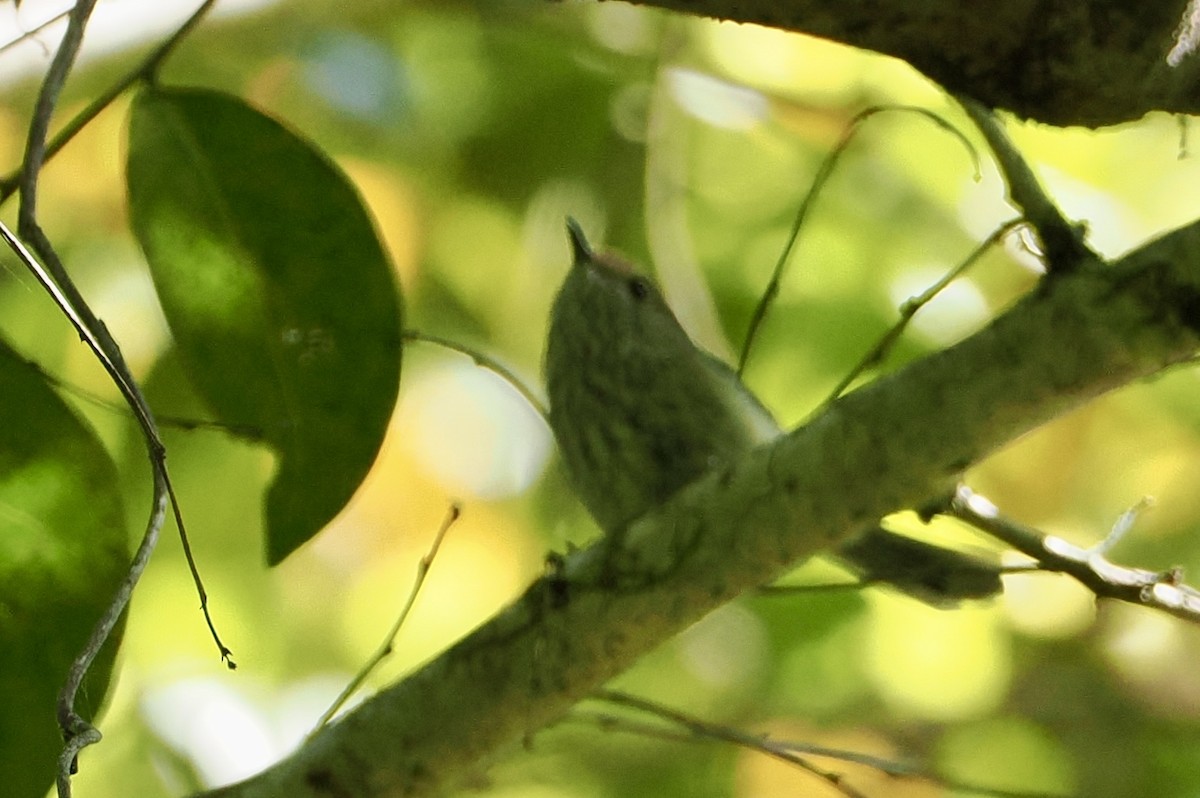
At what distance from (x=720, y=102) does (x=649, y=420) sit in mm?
1131

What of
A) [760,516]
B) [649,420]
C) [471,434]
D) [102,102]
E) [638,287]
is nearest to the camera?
[760,516]

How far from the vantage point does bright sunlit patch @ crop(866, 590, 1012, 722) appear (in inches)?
110

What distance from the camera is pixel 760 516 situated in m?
1.15

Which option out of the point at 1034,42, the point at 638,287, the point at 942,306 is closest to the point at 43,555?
the point at 1034,42

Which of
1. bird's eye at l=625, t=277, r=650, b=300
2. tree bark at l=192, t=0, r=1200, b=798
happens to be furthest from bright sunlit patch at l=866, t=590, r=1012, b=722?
tree bark at l=192, t=0, r=1200, b=798

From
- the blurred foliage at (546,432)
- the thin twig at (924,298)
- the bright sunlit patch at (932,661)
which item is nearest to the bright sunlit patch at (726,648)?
the blurred foliage at (546,432)

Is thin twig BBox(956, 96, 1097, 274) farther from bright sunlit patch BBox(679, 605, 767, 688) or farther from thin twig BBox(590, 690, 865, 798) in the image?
bright sunlit patch BBox(679, 605, 767, 688)

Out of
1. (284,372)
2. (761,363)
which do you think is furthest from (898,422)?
(761,363)

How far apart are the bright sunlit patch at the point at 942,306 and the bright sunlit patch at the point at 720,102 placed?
464mm

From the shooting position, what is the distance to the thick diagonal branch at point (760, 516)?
3.34ft

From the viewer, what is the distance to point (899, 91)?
A: 2.64 metres

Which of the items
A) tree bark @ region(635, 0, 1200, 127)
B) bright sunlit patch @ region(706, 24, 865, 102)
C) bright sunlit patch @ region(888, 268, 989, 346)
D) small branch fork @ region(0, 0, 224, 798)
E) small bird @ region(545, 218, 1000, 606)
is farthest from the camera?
bright sunlit patch @ region(706, 24, 865, 102)

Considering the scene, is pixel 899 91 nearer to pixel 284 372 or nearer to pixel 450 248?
pixel 450 248

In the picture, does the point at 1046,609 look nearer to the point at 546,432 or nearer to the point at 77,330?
the point at 546,432
